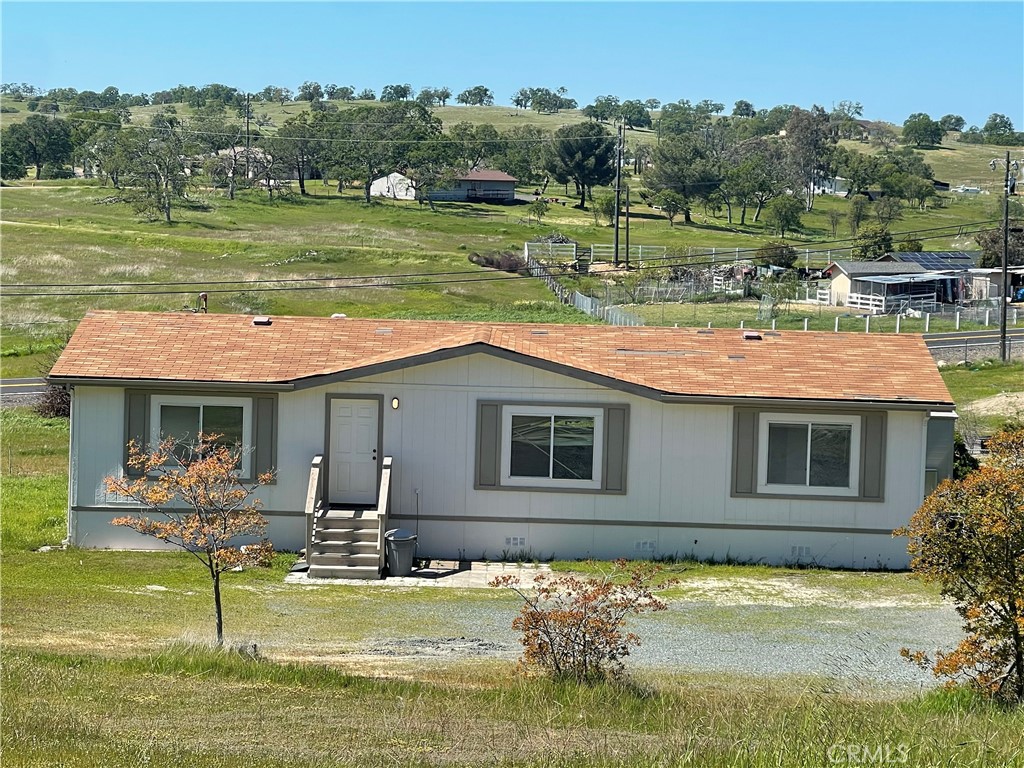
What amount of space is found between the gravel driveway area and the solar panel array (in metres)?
60.4

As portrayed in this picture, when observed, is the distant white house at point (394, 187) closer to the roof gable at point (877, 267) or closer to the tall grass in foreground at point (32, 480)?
the roof gable at point (877, 267)

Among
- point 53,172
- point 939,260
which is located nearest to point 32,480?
point 939,260

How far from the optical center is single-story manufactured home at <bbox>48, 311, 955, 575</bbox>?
21.3m

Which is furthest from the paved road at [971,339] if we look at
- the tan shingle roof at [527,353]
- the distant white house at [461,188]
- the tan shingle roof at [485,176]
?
the tan shingle roof at [485,176]

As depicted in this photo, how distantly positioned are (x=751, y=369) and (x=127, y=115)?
504ft

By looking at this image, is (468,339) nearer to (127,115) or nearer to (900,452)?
(900,452)

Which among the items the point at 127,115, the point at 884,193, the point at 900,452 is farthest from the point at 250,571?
the point at 127,115

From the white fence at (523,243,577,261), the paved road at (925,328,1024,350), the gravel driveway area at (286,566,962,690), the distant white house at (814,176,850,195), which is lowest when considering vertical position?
the gravel driveway area at (286,566,962,690)

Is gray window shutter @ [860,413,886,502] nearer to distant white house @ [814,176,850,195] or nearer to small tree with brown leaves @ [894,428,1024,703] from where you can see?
small tree with brown leaves @ [894,428,1024,703]

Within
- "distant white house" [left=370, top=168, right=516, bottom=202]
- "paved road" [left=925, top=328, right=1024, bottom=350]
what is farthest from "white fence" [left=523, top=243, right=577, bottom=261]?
"distant white house" [left=370, top=168, right=516, bottom=202]

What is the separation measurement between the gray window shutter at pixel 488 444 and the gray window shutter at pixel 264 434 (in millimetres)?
3478

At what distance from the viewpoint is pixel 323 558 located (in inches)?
786

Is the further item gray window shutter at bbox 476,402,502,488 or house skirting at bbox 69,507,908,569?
house skirting at bbox 69,507,908,569

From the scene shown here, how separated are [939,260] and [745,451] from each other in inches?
2425
